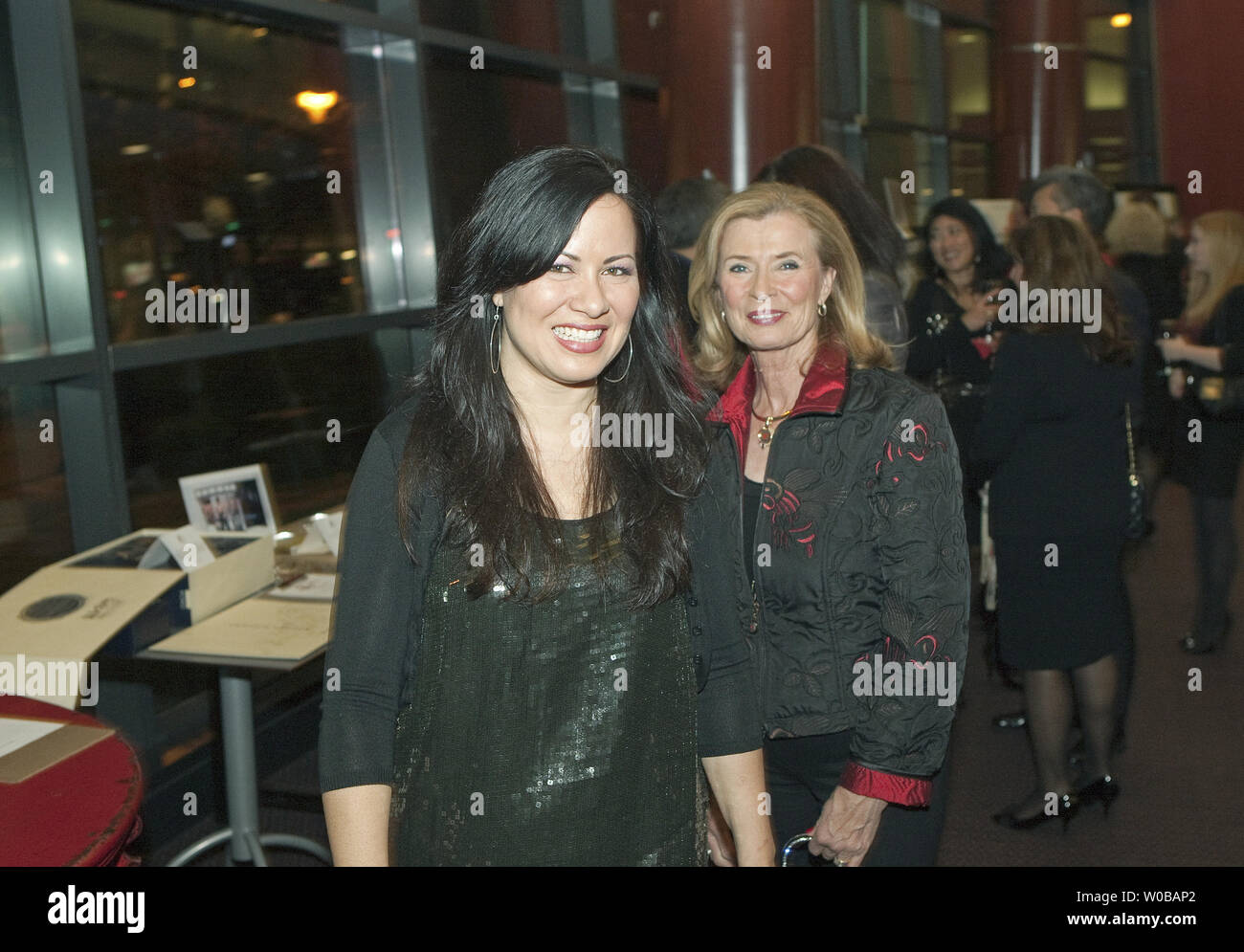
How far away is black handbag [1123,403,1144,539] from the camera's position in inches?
122

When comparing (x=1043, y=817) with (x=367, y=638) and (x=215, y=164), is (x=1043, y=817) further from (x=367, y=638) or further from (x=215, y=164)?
(x=215, y=164)

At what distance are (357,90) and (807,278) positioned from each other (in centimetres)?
332

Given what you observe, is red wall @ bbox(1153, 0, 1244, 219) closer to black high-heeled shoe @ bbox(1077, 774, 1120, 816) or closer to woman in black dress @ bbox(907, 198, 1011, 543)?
woman in black dress @ bbox(907, 198, 1011, 543)

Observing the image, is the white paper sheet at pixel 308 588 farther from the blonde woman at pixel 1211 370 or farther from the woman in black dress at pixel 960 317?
the blonde woman at pixel 1211 370

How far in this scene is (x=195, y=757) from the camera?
3533 mm

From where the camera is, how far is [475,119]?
568 cm

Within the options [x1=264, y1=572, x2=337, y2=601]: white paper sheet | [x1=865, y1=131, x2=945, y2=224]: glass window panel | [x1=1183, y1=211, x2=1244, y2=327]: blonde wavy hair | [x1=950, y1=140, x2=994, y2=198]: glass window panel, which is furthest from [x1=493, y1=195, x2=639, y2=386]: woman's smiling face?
[x1=950, y1=140, x2=994, y2=198]: glass window panel

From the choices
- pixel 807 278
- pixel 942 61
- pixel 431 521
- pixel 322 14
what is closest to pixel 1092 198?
pixel 807 278

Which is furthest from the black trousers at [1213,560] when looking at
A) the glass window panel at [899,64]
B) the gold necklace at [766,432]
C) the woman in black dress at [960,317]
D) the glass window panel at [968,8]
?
the glass window panel at [968,8]

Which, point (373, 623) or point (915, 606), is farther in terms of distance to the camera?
point (915, 606)

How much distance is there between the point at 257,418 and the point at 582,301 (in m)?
3.27

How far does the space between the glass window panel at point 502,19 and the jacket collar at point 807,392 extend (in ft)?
13.2

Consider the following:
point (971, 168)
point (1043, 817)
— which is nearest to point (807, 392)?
point (1043, 817)

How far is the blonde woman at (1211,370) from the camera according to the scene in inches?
167
